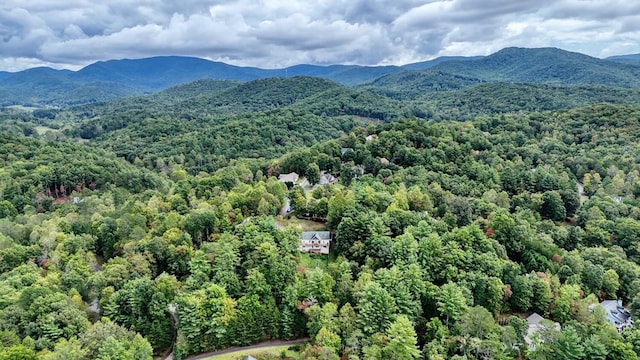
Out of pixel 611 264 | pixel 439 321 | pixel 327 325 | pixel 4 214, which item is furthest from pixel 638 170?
pixel 4 214

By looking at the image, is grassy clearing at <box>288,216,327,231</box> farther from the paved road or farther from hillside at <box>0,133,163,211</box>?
hillside at <box>0,133,163,211</box>

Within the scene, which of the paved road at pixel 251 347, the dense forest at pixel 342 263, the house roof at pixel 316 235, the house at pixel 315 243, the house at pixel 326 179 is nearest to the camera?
the dense forest at pixel 342 263

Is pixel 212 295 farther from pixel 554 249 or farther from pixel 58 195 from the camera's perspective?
pixel 58 195

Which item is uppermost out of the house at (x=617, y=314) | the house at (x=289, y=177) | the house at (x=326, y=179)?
the house at (x=289, y=177)

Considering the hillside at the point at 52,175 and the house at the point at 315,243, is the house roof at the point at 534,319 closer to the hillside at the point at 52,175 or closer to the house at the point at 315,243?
the house at the point at 315,243

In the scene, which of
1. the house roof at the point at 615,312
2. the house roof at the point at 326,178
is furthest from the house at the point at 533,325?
the house roof at the point at 326,178

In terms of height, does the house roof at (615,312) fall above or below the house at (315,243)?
below
